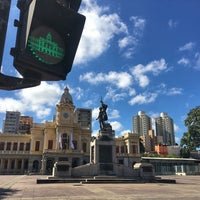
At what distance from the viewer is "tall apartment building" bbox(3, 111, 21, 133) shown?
142375 mm

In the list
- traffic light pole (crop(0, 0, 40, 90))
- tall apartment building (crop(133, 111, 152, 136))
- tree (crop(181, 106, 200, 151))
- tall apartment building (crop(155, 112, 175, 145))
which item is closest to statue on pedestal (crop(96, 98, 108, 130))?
tree (crop(181, 106, 200, 151))

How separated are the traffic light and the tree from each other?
40253mm

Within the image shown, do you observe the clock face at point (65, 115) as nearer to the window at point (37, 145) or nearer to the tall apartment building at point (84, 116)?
the window at point (37, 145)

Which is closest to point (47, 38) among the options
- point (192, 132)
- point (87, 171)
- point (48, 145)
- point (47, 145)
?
point (87, 171)

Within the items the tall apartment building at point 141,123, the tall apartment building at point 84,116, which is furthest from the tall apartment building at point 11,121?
the tall apartment building at point 141,123

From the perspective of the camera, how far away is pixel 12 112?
5699 inches

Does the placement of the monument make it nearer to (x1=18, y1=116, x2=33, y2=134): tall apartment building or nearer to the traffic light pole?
the traffic light pole

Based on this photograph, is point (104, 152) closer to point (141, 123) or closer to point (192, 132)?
point (192, 132)

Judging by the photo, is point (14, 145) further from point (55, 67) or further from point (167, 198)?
point (55, 67)

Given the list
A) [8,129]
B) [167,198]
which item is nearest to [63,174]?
[167,198]

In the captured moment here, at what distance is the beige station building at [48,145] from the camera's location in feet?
164

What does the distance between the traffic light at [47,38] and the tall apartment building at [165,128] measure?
6055 inches

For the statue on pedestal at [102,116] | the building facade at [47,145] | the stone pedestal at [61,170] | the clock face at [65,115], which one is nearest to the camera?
the stone pedestal at [61,170]


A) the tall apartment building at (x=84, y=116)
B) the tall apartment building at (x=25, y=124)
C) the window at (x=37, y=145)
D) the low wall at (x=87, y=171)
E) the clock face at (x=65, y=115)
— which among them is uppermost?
the tall apartment building at (x=84, y=116)
